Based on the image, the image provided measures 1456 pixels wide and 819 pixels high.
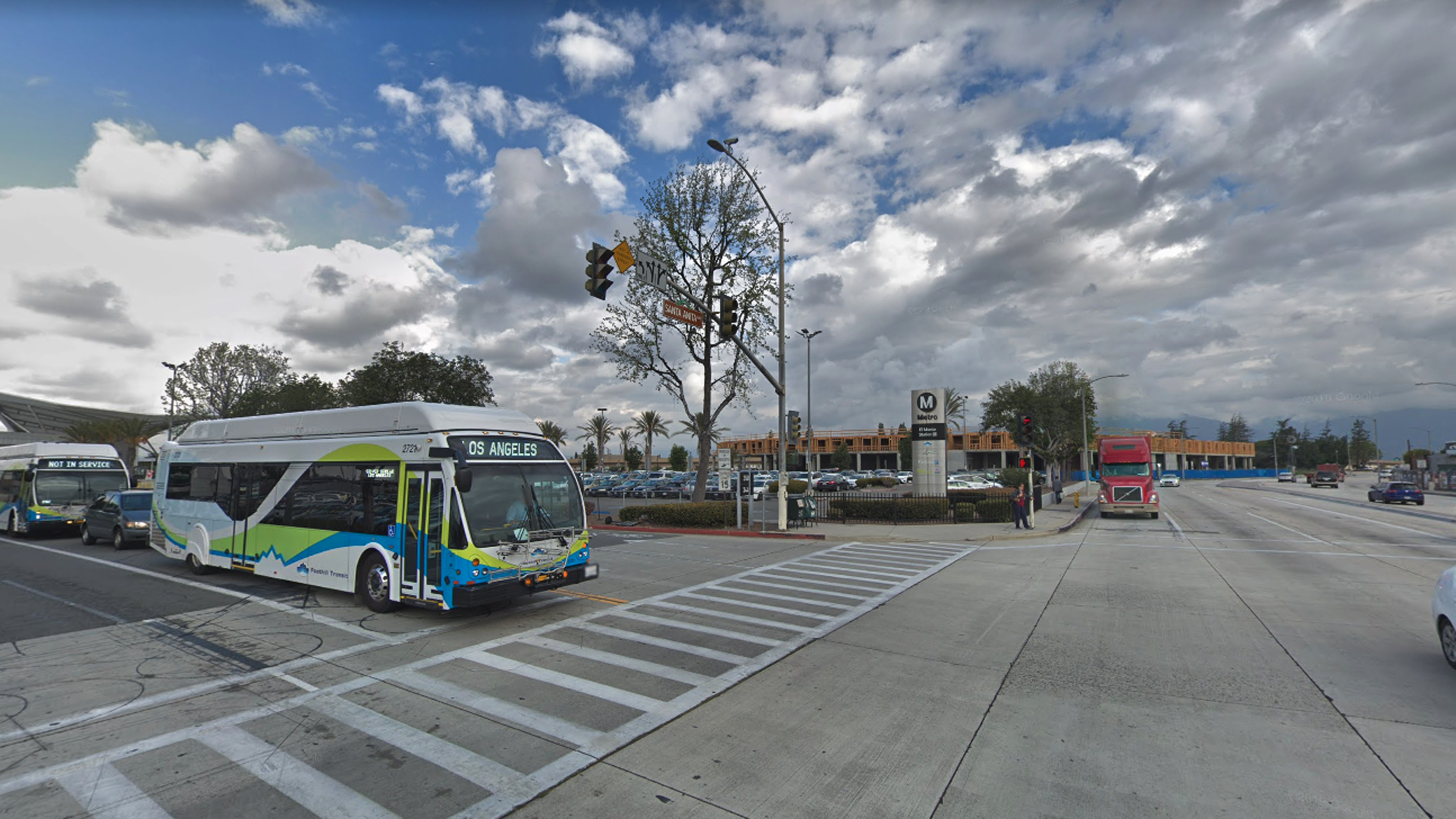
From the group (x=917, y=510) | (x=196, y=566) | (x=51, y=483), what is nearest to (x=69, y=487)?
(x=51, y=483)

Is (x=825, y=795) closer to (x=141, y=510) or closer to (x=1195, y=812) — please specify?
(x=1195, y=812)

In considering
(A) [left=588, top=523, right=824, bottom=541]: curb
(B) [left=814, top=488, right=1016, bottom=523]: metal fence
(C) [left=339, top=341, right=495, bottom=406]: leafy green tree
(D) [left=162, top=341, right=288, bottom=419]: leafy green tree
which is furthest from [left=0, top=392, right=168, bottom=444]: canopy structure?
(B) [left=814, top=488, right=1016, bottom=523]: metal fence

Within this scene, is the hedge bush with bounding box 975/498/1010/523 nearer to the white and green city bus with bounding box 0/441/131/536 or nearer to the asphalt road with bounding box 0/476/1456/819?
the asphalt road with bounding box 0/476/1456/819

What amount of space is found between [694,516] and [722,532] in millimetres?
2110

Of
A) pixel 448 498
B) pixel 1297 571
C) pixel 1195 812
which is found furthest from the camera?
pixel 1297 571

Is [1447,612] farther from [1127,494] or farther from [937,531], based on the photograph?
[1127,494]

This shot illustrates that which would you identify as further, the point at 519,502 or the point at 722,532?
the point at 722,532

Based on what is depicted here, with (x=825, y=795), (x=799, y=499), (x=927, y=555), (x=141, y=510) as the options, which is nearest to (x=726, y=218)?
(x=799, y=499)

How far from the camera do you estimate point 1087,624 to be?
8.92 metres

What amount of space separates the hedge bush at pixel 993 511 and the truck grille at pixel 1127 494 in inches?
254

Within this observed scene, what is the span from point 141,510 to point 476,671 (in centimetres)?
1696

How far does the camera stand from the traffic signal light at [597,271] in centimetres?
1184

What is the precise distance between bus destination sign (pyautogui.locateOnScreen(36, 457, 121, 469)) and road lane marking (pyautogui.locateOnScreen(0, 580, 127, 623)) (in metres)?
9.90

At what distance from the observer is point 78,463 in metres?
20.3
